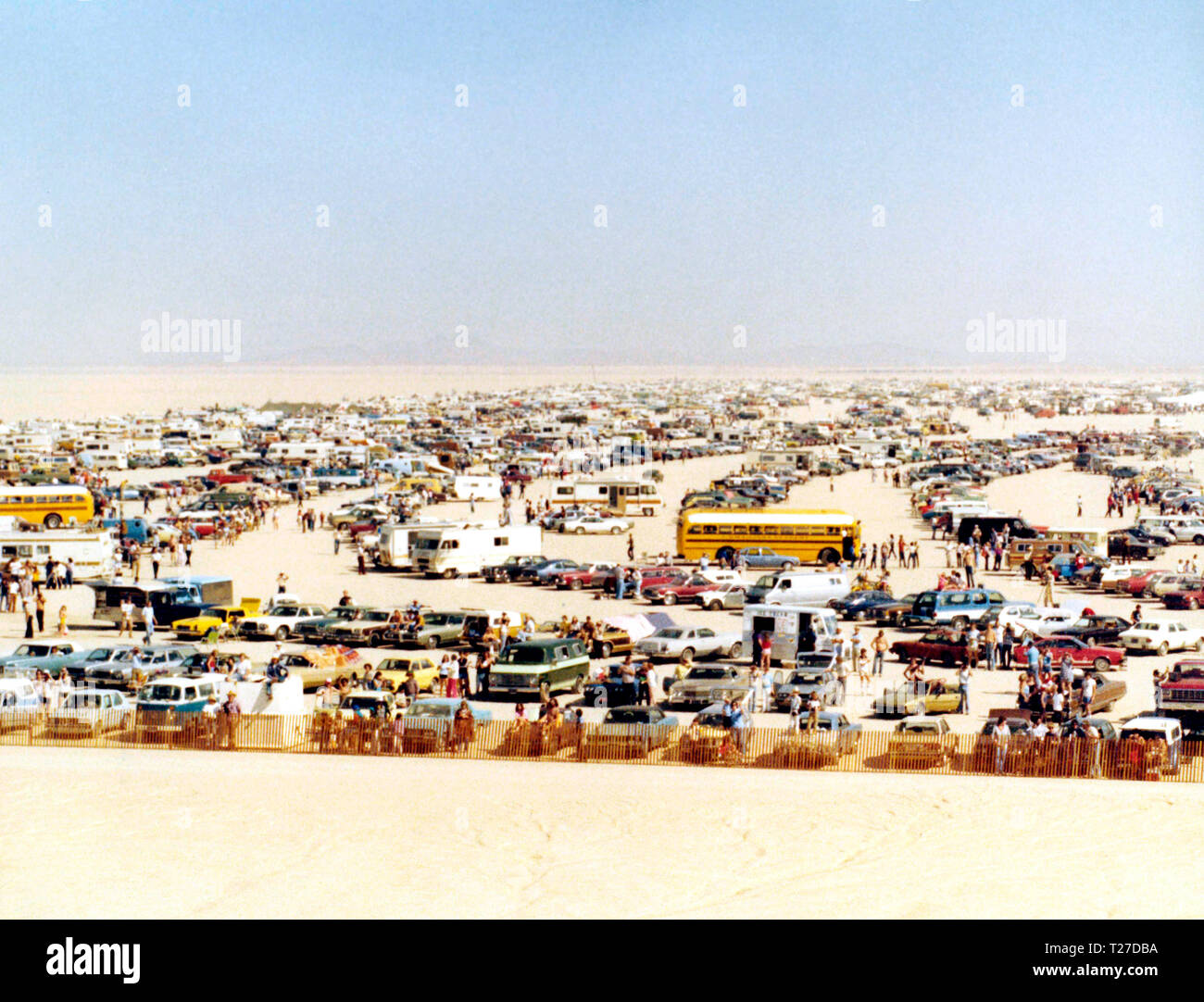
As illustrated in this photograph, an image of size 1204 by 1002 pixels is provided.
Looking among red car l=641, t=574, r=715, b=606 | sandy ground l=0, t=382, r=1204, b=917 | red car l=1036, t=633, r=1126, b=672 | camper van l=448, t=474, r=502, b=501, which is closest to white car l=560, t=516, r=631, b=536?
camper van l=448, t=474, r=502, b=501

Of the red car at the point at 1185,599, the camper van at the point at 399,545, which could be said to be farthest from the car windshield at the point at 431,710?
the camper van at the point at 399,545

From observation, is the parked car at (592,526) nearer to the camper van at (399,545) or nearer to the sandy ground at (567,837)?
the camper van at (399,545)

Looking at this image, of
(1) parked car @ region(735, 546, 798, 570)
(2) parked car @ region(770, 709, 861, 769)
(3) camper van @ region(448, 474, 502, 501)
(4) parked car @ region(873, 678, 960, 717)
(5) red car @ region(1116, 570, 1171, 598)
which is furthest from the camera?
(3) camper van @ region(448, 474, 502, 501)

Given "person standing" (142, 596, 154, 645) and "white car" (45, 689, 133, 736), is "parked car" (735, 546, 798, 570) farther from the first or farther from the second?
"white car" (45, 689, 133, 736)

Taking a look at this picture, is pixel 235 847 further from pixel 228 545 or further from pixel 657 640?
pixel 228 545
